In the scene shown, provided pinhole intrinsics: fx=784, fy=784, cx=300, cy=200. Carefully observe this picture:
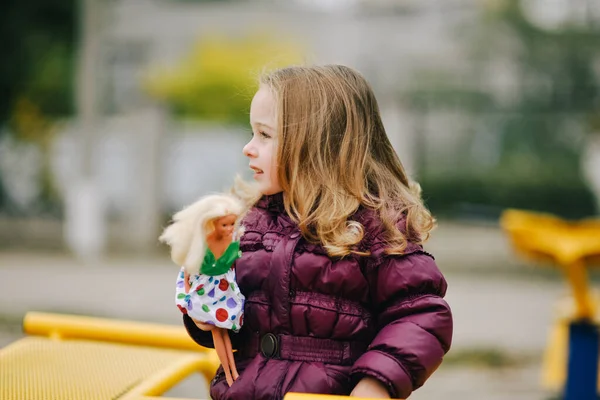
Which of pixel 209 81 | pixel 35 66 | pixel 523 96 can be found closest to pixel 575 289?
pixel 523 96

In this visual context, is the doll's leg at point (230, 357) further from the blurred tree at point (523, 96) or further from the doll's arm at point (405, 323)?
the blurred tree at point (523, 96)

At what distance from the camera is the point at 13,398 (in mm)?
1665

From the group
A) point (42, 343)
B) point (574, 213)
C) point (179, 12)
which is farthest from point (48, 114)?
point (42, 343)

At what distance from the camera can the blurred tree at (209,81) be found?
34.1ft

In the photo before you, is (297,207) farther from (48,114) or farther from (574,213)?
(48,114)

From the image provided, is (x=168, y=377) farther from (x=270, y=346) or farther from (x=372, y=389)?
(x=372, y=389)

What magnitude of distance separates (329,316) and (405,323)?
16 centimetres

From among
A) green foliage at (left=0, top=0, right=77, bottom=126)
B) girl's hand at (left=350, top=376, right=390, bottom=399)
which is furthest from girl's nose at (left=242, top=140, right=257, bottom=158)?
green foliage at (left=0, top=0, right=77, bottom=126)

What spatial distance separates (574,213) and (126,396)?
917 cm

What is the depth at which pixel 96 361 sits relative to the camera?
2.01 meters

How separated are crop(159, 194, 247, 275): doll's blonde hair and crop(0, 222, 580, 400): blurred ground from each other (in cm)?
262

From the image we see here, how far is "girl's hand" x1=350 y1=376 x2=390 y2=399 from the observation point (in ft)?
4.80

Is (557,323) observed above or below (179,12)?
below

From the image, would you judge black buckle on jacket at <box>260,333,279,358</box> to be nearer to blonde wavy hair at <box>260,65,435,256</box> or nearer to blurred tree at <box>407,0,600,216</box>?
blonde wavy hair at <box>260,65,435,256</box>
